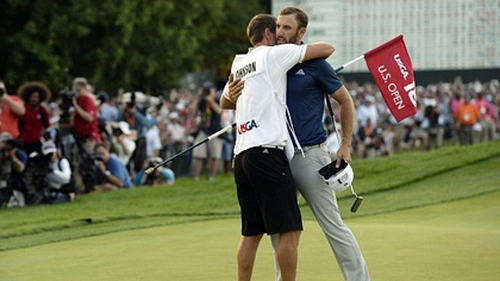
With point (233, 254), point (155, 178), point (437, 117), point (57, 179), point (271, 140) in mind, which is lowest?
point (437, 117)

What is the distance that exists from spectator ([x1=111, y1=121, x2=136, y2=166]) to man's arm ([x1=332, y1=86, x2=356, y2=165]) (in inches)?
546

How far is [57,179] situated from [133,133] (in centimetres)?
465

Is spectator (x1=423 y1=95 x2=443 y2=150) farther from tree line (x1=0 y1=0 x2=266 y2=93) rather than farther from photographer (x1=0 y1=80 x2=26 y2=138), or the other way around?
photographer (x1=0 y1=80 x2=26 y2=138)

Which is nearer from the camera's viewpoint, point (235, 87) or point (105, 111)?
point (235, 87)

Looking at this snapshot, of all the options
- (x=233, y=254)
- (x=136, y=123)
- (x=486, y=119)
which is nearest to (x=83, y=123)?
(x=136, y=123)

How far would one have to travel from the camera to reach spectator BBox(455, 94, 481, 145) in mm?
34875

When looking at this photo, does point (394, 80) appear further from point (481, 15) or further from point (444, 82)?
point (444, 82)

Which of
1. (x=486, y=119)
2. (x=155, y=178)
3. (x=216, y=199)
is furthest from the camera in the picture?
(x=486, y=119)

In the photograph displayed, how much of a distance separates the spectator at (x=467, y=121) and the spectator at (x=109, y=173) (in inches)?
649

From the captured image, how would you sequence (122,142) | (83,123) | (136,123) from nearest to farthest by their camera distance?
1. (83,123)
2. (122,142)
3. (136,123)

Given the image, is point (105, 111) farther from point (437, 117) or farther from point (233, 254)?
point (437, 117)

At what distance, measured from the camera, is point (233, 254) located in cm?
1062

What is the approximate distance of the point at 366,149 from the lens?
32531mm

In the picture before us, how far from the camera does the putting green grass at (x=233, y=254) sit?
9406 mm
